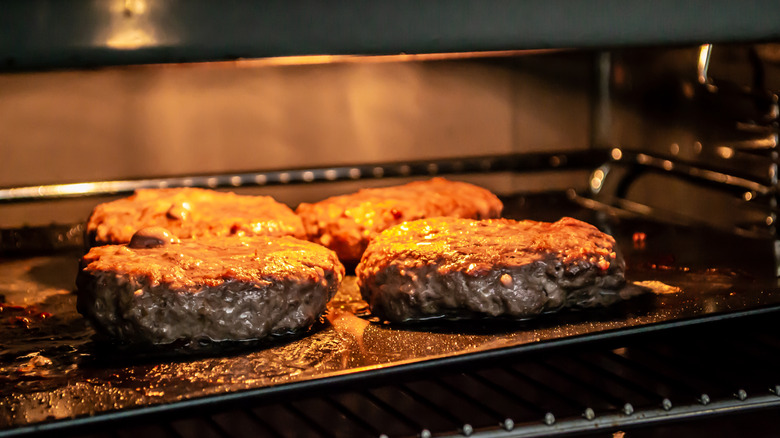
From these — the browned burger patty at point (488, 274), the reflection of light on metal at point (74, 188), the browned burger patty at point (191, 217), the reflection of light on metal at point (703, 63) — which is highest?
the reflection of light on metal at point (703, 63)

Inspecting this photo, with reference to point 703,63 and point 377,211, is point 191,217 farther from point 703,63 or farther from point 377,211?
point 703,63

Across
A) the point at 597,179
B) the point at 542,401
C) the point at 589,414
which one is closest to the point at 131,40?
the point at 589,414

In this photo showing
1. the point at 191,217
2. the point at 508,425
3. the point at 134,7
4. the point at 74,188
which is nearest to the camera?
the point at 508,425

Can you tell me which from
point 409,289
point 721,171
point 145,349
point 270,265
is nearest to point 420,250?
point 409,289

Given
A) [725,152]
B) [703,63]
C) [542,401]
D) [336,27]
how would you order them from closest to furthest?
1. [336,27]
2. [542,401]
3. [703,63]
4. [725,152]

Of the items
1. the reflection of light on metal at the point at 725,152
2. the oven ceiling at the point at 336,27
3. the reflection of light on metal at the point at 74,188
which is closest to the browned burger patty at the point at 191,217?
the reflection of light on metal at the point at 74,188

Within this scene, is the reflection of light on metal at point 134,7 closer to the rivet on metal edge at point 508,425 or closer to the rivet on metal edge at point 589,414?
the rivet on metal edge at point 508,425

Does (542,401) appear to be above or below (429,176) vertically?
below

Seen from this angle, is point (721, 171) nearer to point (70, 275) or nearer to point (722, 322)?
point (722, 322)

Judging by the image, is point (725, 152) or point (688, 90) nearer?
point (725, 152)
